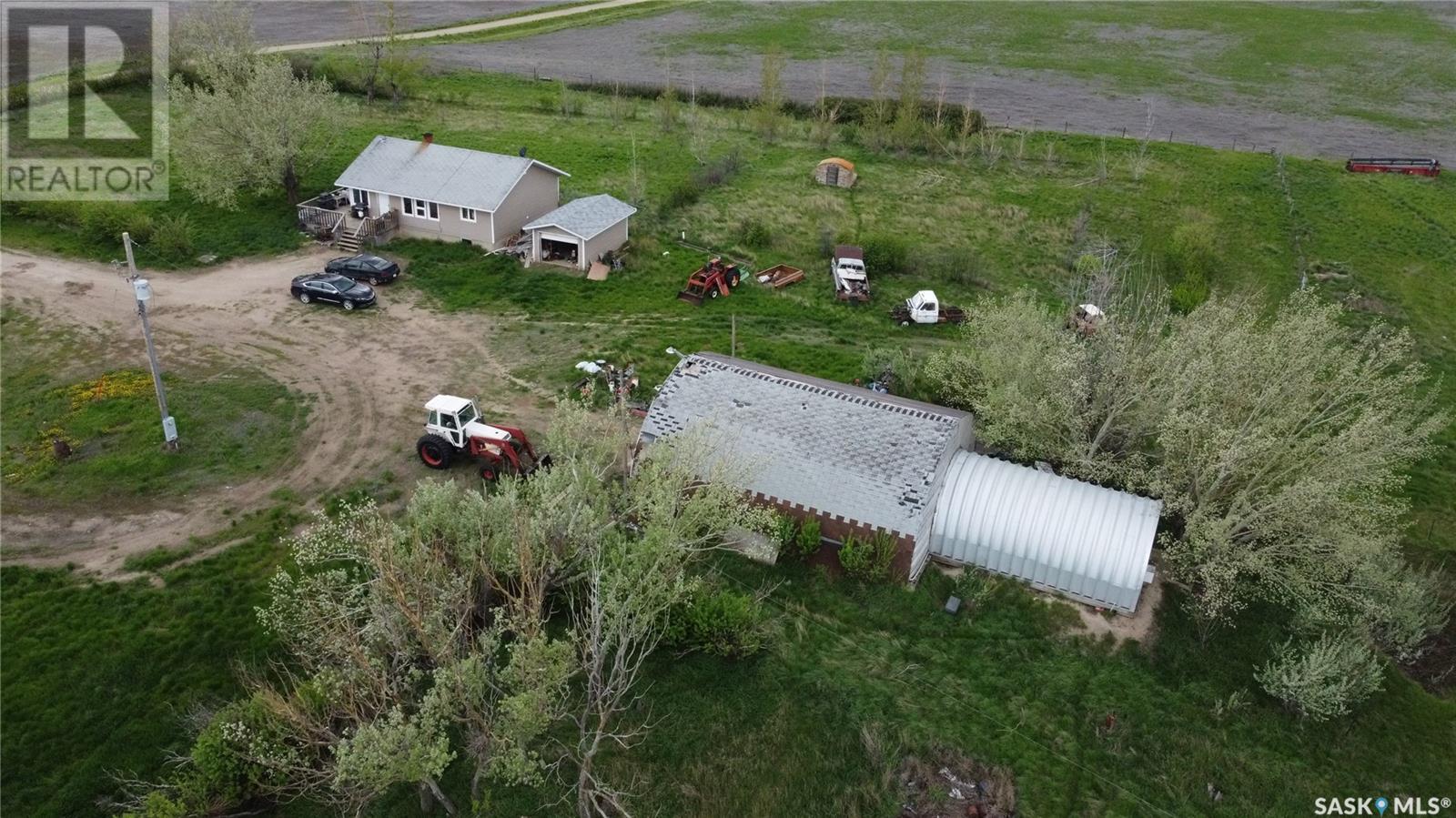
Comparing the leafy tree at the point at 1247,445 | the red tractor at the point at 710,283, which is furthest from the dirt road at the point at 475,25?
the leafy tree at the point at 1247,445

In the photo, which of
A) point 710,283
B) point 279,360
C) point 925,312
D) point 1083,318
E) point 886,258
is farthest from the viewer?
point 886,258

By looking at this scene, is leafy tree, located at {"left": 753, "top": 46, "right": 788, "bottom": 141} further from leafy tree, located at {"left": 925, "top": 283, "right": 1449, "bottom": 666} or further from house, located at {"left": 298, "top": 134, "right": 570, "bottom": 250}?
leafy tree, located at {"left": 925, "top": 283, "right": 1449, "bottom": 666}

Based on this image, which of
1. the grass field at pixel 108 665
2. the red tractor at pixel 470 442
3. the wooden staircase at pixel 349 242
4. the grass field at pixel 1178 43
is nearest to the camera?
the grass field at pixel 108 665

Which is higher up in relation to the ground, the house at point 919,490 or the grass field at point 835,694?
the house at point 919,490

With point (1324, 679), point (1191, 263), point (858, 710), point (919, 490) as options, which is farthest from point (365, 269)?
point (1191, 263)

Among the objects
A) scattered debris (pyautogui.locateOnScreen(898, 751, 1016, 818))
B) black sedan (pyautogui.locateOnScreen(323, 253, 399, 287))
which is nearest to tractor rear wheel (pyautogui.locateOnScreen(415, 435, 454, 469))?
black sedan (pyautogui.locateOnScreen(323, 253, 399, 287))

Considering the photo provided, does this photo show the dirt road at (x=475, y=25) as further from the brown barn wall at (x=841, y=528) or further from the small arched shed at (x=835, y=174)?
the brown barn wall at (x=841, y=528)

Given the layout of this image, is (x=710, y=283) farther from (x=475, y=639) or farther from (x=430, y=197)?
(x=475, y=639)
